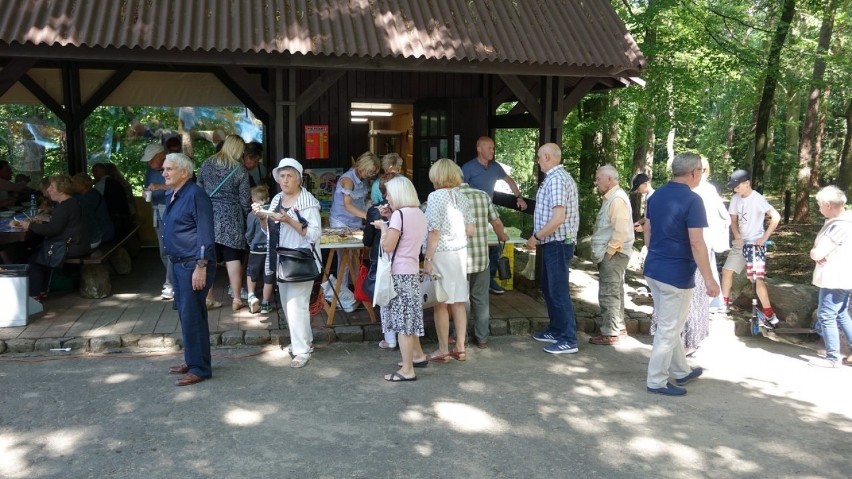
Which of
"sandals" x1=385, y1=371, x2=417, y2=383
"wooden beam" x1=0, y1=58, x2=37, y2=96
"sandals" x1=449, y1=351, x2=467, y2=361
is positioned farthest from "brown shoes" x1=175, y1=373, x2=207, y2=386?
"wooden beam" x1=0, y1=58, x2=37, y2=96

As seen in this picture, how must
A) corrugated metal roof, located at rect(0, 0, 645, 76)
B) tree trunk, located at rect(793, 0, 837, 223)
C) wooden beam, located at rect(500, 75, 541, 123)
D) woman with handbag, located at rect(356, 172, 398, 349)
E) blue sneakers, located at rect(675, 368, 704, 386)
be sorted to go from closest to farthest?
blue sneakers, located at rect(675, 368, 704, 386), woman with handbag, located at rect(356, 172, 398, 349), corrugated metal roof, located at rect(0, 0, 645, 76), wooden beam, located at rect(500, 75, 541, 123), tree trunk, located at rect(793, 0, 837, 223)

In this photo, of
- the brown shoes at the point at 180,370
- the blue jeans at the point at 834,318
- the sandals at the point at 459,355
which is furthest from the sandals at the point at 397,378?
the blue jeans at the point at 834,318

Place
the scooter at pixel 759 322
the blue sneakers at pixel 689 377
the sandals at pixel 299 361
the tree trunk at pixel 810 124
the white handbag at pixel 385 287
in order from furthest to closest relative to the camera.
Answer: the tree trunk at pixel 810 124 → the scooter at pixel 759 322 → the sandals at pixel 299 361 → the blue sneakers at pixel 689 377 → the white handbag at pixel 385 287

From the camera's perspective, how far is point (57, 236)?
23.9 ft

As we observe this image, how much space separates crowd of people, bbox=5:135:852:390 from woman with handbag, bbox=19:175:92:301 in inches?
0.6

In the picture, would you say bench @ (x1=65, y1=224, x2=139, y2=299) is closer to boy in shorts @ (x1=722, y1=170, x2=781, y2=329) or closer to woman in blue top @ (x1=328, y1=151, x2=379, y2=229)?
woman in blue top @ (x1=328, y1=151, x2=379, y2=229)

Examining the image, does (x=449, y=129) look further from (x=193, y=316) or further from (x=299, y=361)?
(x=193, y=316)

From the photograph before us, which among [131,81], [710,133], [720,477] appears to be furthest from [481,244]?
[710,133]

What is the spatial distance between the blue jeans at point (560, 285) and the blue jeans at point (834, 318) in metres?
2.11

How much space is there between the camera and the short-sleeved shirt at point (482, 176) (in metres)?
7.88

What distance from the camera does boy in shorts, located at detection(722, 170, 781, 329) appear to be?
7188 mm

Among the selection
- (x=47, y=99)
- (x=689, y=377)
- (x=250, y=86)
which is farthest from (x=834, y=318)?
(x=47, y=99)

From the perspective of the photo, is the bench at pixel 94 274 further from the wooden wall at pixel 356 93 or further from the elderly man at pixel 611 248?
the elderly man at pixel 611 248

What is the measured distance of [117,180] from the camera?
9.69 meters
